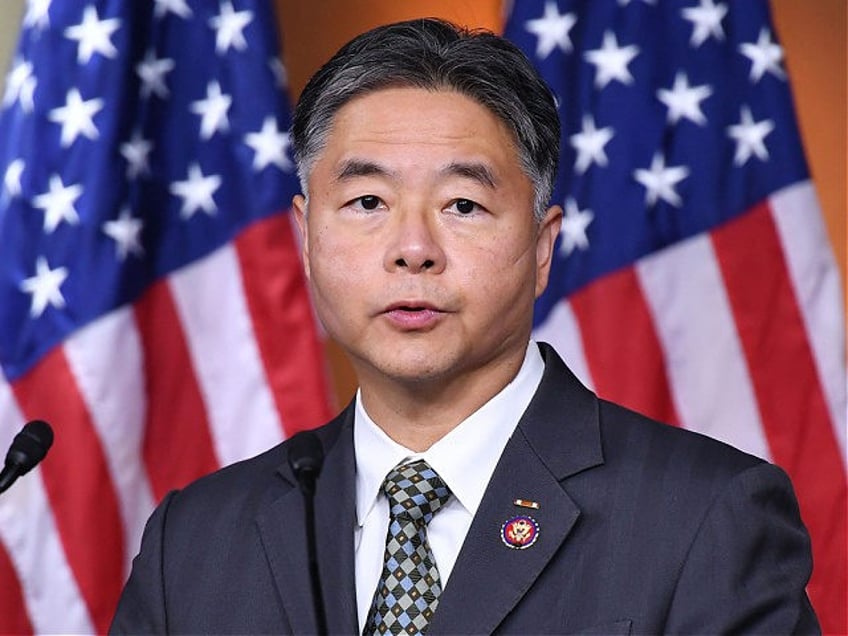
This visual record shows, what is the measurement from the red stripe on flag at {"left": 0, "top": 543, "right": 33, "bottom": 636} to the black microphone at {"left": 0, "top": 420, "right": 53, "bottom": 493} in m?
1.56

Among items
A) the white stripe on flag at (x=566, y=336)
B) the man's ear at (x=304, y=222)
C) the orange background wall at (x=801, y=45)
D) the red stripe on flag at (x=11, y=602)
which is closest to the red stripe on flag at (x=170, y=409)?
the red stripe on flag at (x=11, y=602)

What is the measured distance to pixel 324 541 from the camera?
2.25m

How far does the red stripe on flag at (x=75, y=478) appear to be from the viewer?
349cm

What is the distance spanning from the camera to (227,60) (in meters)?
3.63

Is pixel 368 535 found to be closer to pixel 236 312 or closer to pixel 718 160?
pixel 236 312

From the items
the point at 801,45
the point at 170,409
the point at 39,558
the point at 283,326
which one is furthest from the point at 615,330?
the point at 39,558

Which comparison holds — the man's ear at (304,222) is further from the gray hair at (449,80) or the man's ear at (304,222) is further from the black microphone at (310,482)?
the black microphone at (310,482)

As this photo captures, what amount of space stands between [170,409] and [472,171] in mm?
1568

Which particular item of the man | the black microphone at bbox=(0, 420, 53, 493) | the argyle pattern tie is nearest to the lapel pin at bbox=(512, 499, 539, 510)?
the man

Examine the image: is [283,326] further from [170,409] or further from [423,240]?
[423,240]

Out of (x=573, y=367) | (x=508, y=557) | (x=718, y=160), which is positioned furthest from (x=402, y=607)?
(x=718, y=160)

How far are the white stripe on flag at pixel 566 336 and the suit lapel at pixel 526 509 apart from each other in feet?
4.06

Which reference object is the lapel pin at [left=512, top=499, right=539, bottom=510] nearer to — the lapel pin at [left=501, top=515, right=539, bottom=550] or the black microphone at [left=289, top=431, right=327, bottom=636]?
the lapel pin at [left=501, top=515, right=539, bottom=550]

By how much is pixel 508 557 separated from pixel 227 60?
74.0 inches
